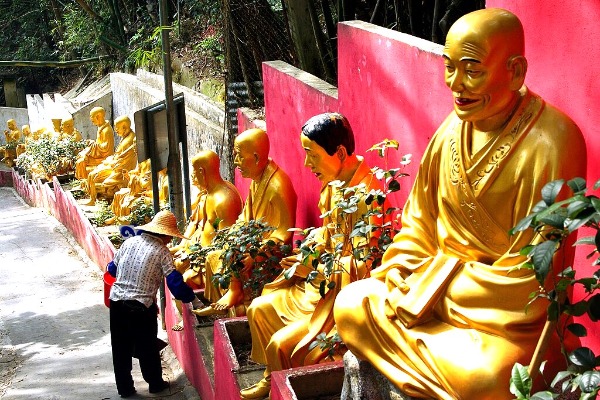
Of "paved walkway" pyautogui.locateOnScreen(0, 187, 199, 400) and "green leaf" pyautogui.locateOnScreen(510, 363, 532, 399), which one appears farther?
"paved walkway" pyautogui.locateOnScreen(0, 187, 199, 400)

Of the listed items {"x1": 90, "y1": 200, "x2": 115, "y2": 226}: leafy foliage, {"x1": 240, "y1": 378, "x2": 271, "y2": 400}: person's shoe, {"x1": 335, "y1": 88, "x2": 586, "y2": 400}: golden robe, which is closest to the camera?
{"x1": 335, "y1": 88, "x2": 586, "y2": 400}: golden robe

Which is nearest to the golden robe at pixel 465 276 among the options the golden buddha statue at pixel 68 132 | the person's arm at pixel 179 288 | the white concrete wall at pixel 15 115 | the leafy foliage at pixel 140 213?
the person's arm at pixel 179 288

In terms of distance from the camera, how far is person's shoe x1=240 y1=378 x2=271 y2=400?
4.89 meters

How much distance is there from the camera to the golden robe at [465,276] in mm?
3223

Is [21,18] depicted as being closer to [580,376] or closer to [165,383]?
[165,383]

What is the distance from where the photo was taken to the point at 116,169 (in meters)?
14.1

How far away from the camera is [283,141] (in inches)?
284

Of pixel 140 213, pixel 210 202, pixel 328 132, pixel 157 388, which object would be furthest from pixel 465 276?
pixel 140 213

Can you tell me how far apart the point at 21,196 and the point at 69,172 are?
5024 millimetres

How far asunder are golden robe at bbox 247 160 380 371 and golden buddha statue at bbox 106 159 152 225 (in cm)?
701

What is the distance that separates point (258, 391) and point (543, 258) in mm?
2855

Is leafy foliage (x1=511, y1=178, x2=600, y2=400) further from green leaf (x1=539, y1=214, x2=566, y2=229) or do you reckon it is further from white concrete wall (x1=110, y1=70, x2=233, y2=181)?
white concrete wall (x1=110, y1=70, x2=233, y2=181)

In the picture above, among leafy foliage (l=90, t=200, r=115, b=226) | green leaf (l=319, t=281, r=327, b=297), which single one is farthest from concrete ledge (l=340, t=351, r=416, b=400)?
leafy foliage (l=90, t=200, r=115, b=226)

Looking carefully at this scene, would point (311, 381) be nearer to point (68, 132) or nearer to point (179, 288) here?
point (179, 288)
